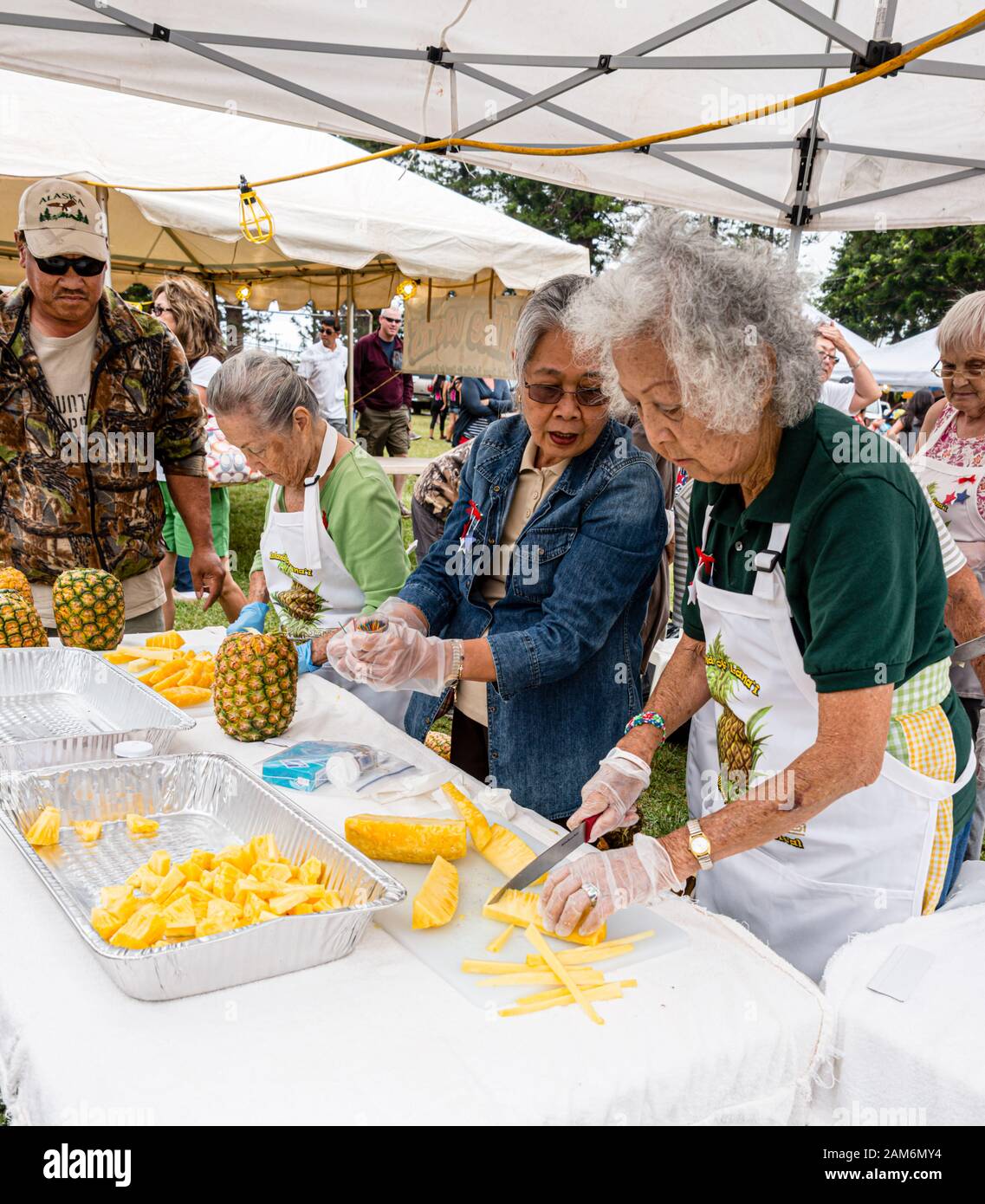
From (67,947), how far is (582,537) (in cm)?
145

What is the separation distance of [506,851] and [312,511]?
1.59 m

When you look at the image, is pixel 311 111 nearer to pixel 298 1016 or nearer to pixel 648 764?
pixel 648 764

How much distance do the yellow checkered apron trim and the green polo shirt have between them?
0.12 meters

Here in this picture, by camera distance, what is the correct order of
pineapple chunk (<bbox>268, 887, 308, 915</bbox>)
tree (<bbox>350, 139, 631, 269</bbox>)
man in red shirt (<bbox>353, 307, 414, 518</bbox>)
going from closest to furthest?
pineapple chunk (<bbox>268, 887, 308, 915</bbox>) → man in red shirt (<bbox>353, 307, 414, 518</bbox>) → tree (<bbox>350, 139, 631, 269</bbox>)

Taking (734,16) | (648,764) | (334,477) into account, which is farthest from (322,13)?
(648,764)

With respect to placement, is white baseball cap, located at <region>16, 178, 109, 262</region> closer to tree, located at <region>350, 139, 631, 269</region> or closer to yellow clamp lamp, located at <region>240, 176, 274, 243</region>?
yellow clamp lamp, located at <region>240, 176, 274, 243</region>

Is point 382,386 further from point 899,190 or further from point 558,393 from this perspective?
point 558,393

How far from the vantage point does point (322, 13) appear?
3.57 m

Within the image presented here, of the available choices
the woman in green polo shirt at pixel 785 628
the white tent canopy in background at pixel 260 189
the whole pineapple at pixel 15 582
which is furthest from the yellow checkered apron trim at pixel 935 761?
the white tent canopy in background at pixel 260 189

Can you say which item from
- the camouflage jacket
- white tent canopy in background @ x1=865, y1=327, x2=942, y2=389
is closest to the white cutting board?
the camouflage jacket

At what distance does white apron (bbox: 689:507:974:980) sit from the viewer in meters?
1.79

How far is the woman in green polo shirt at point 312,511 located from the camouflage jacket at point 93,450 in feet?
2.28

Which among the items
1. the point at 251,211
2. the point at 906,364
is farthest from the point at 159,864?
the point at 906,364

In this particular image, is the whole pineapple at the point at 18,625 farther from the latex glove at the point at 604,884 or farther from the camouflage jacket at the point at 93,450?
the latex glove at the point at 604,884
